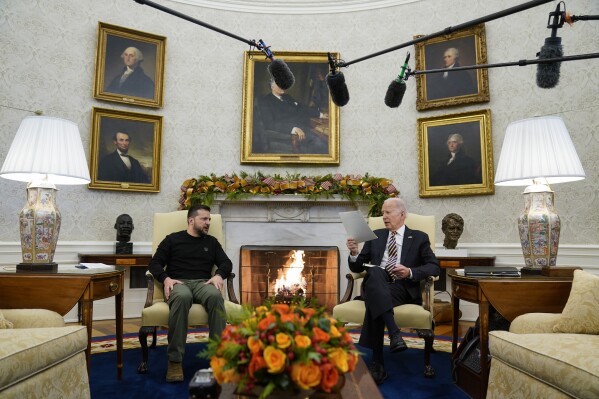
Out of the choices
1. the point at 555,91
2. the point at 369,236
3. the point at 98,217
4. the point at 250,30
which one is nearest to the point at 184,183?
the point at 98,217

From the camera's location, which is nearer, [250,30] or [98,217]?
[98,217]

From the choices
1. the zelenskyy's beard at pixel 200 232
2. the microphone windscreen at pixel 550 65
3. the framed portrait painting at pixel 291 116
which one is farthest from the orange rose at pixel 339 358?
the framed portrait painting at pixel 291 116

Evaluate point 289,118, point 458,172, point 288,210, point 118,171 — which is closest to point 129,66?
point 118,171

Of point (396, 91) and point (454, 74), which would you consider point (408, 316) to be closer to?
point (396, 91)

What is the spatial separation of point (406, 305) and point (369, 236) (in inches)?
23.2

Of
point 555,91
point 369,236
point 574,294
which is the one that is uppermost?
point 555,91

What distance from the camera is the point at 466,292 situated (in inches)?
112

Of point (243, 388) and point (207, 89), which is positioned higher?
point (207, 89)

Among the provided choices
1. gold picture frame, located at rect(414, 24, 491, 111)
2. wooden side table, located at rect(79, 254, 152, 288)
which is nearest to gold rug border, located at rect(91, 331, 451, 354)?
wooden side table, located at rect(79, 254, 152, 288)

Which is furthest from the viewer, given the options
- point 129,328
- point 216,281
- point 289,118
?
point 289,118

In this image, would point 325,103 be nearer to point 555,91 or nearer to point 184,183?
point 184,183

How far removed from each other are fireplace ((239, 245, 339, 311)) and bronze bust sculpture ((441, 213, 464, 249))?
4.50 ft

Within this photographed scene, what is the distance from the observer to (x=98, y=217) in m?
5.34

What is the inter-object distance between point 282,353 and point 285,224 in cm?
431
